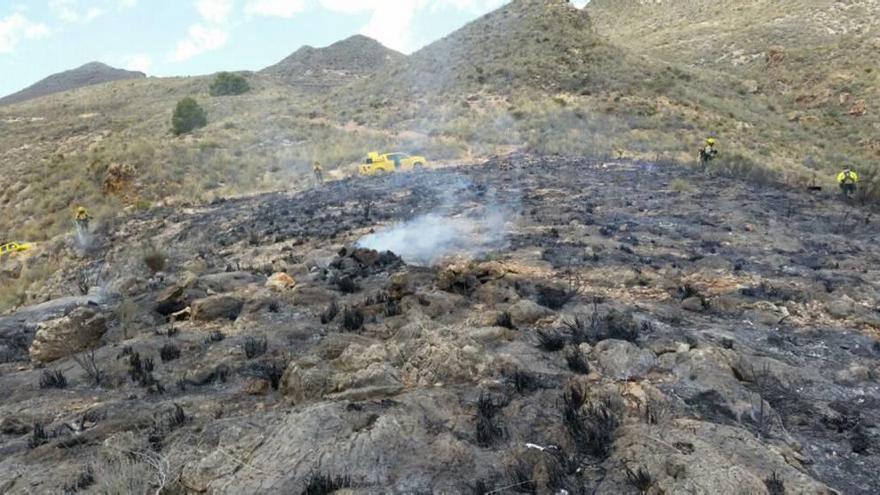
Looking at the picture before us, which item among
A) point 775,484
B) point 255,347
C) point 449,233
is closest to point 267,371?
point 255,347

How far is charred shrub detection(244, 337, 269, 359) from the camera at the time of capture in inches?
299

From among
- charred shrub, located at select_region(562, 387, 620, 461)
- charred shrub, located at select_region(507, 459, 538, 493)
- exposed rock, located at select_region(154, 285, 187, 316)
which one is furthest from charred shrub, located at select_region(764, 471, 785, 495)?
exposed rock, located at select_region(154, 285, 187, 316)

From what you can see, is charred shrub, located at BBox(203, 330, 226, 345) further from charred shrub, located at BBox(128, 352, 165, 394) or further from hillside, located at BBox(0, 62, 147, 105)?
hillside, located at BBox(0, 62, 147, 105)

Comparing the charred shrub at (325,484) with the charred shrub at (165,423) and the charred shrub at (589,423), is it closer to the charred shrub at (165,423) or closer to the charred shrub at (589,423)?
the charred shrub at (165,423)

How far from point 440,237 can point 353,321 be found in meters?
5.87

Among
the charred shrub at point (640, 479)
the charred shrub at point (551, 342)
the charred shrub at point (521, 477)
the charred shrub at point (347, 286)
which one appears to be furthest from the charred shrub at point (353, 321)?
the charred shrub at point (640, 479)

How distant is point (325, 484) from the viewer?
460 centimetres

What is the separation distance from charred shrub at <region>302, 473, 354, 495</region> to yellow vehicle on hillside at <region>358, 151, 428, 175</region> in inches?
907

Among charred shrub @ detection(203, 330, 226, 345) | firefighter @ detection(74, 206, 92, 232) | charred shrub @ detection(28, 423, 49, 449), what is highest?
charred shrub @ detection(28, 423, 49, 449)

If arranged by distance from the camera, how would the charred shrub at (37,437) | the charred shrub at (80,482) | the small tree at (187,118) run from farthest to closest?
the small tree at (187,118) < the charred shrub at (37,437) < the charred shrub at (80,482)

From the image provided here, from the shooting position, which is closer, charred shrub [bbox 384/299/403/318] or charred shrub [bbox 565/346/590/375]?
charred shrub [bbox 565/346/590/375]

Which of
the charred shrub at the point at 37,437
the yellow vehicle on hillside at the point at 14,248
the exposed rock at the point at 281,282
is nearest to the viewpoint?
the charred shrub at the point at 37,437

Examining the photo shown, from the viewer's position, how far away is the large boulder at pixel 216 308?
9262 millimetres

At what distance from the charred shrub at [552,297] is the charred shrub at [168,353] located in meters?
4.68
